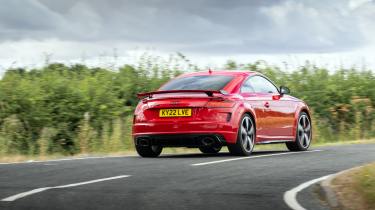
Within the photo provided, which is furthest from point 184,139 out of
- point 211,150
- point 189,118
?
point 211,150

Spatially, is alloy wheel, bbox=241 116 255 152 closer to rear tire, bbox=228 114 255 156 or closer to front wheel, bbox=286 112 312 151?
rear tire, bbox=228 114 255 156

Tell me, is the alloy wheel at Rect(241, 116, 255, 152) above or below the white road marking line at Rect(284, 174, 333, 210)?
above

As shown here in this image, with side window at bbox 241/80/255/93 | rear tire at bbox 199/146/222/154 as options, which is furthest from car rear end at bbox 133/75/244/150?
rear tire at bbox 199/146/222/154

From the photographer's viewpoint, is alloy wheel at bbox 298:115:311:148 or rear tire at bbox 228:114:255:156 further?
alloy wheel at bbox 298:115:311:148

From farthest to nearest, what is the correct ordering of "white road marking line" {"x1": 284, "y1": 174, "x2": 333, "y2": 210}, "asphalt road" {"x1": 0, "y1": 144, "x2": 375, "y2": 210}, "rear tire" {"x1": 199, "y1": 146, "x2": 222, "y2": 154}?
"rear tire" {"x1": 199, "y1": 146, "x2": 222, "y2": 154}
"asphalt road" {"x1": 0, "y1": 144, "x2": 375, "y2": 210}
"white road marking line" {"x1": 284, "y1": 174, "x2": 333, "y2": 210}

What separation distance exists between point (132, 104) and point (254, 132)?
8029 millimetres

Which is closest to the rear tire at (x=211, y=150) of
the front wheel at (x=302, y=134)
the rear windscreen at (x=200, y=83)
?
the front wheel at (x=302, y=134)

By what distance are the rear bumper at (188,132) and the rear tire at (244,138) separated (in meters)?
0.21

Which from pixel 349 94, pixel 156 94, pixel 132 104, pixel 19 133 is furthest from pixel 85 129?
pixel 349 94

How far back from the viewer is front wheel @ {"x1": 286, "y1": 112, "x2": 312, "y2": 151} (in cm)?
1801

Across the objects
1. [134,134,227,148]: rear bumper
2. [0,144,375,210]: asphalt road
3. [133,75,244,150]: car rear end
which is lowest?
[0,144,375,210]: asphalt road

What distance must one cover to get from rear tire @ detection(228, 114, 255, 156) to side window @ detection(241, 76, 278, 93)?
0.66 meters

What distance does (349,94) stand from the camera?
2775 centimetres

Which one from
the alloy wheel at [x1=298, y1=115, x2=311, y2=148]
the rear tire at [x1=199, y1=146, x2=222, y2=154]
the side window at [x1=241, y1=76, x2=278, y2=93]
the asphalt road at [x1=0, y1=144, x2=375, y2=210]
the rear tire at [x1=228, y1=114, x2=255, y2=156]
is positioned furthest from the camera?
the alloy wheel at [x1=298, y1=115, x2=311, y2=148]
